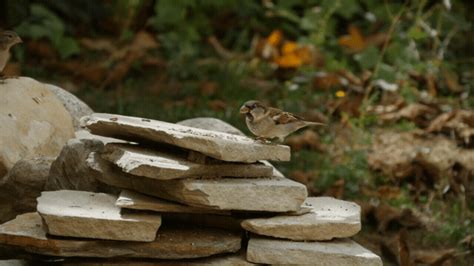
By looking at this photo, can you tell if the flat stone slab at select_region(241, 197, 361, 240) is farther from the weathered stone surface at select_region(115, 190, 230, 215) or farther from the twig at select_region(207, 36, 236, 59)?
the twig at select_region(207, 36, 236, 59)

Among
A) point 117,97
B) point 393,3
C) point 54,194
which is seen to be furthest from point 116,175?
point 393,3

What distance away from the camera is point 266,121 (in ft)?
20.5

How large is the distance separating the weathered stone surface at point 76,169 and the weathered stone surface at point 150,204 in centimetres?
77

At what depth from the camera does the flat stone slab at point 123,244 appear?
17.8ft

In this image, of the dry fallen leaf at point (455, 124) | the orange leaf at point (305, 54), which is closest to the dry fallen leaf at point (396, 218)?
the dry fallen leaf at point (455, 124)

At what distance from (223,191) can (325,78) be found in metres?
5.48

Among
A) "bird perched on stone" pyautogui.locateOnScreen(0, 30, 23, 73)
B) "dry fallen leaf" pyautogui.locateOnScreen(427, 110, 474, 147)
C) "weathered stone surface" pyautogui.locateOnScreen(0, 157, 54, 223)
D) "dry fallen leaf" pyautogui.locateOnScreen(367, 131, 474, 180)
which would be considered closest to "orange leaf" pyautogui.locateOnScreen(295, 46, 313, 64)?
"dry fallen leaf" pyautogui.locateOnScreen(367, 131, 474, 180)

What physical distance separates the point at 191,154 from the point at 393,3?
26.2 feet

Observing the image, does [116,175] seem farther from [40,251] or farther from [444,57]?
[444,57]

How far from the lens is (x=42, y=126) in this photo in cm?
706

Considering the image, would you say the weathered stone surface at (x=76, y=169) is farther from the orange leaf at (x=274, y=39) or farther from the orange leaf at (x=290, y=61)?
the orange leaf at (x=274, y=39)

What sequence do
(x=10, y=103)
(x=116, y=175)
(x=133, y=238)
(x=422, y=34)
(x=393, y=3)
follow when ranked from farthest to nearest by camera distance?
1. (x=393, y=3)
2. (x=422, y=34)
3. (x=10, y=103)
4. (x=116, y=175)
5. (x=133, y=238)

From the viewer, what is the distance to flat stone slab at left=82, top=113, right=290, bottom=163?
18.2 ft

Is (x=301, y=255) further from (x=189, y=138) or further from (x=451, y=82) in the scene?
(x=451, y=82)
